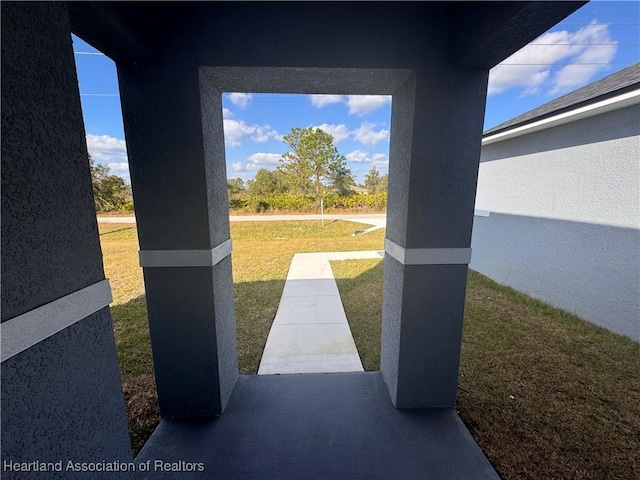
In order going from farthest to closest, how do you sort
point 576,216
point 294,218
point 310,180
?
point 310,180
point 294,218
point 576,216

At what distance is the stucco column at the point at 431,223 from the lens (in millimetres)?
1978

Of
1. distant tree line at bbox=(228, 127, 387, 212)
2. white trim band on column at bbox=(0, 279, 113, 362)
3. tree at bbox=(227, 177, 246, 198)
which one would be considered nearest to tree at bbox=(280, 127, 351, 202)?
distant tree line at bbox=(228, 127, 387, 212)

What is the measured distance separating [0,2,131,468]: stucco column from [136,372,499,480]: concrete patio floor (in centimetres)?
80

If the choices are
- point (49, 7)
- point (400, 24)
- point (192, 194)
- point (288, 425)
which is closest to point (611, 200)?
point (400, 24)

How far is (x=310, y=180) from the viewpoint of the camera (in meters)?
19.3

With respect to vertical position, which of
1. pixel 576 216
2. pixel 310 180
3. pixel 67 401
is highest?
pixel 310 180

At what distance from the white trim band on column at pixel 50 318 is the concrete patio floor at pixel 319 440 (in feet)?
4.63

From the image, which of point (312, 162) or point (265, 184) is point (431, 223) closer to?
point (312, 162)

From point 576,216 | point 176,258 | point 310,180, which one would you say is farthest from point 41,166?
point 310,180

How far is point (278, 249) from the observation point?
9.56 metres

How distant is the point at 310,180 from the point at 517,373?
1768 centimetres

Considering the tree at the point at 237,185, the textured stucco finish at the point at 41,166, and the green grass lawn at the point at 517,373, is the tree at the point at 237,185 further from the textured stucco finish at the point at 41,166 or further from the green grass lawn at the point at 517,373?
the textured stucco finish at the point at 41,166

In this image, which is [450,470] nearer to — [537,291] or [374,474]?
[374,474]

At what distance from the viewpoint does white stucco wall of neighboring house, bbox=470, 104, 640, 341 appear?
368 centimetres
